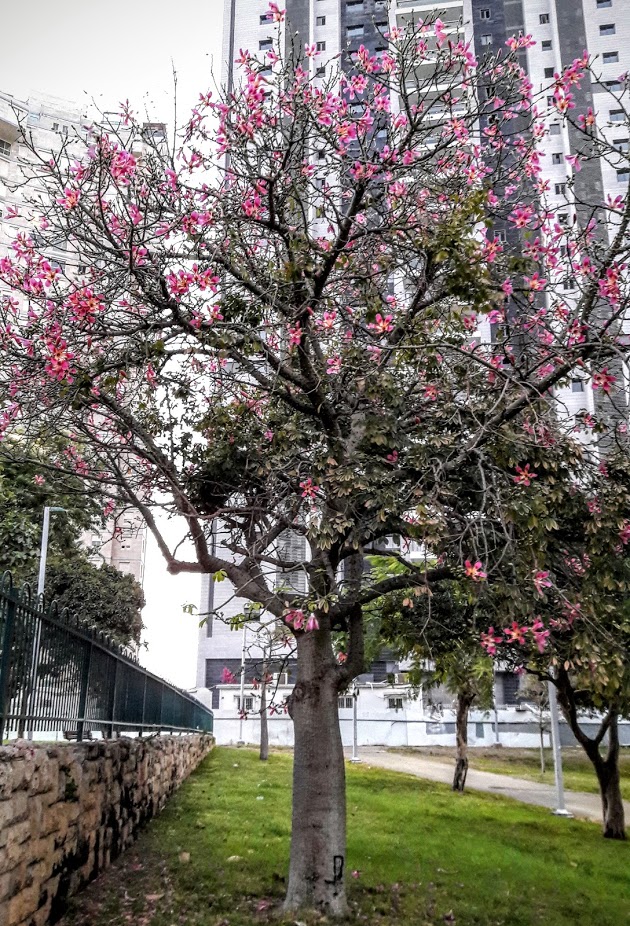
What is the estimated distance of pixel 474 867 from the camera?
411 inches

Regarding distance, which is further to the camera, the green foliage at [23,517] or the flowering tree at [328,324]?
the green foliage at [23,517]

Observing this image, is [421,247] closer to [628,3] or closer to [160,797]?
[160,797]

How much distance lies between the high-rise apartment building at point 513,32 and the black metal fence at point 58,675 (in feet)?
111

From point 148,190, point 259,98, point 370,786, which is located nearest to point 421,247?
point 259,98

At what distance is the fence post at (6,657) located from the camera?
575cm

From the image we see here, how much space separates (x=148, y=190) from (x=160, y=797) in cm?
901

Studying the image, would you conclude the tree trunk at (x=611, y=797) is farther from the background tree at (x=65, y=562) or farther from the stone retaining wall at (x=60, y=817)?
the background tree at (x=65, y=562)

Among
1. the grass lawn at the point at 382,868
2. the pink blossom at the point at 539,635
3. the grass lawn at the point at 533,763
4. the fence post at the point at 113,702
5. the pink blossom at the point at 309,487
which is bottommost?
the grass lawn at the point at 533,763

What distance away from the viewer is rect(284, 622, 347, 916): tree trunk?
802 centimetres

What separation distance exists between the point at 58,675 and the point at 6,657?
5.41 ft

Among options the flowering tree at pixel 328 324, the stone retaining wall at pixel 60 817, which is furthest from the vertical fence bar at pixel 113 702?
the flowering tree at pixel 328 324

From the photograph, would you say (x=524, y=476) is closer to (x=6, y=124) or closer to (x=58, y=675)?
(x=58, y=675)

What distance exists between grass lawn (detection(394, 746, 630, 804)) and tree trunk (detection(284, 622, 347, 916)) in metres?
19.9

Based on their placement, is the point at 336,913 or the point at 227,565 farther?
the point at 227,565
